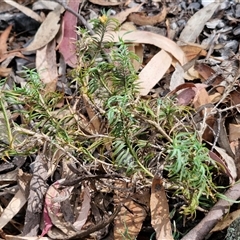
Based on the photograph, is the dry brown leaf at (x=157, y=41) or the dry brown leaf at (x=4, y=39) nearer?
the dry brown leaf at (x=157, y=41)

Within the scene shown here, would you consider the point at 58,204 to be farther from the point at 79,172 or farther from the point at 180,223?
the point at 180,223

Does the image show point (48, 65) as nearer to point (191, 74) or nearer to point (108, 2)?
point (108, 2)

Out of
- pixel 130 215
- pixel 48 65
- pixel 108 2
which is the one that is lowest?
pixel 130 215

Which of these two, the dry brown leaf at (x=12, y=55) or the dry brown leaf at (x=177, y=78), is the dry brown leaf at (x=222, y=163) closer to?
the dry brown leaf at (x=177, y=78)

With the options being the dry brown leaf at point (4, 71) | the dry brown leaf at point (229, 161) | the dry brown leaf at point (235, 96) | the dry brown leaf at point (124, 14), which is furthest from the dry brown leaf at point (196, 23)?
the dry brown leaf at point (4, 71)

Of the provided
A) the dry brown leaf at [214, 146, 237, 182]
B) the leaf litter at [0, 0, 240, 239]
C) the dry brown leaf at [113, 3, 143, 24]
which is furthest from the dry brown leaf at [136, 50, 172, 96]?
the dry brown leaf at [214, 146, 237, 182]

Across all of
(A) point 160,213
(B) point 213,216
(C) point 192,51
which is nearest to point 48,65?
(C) point 192,51
